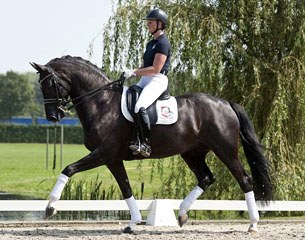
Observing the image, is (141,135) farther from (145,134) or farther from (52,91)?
(52,91)

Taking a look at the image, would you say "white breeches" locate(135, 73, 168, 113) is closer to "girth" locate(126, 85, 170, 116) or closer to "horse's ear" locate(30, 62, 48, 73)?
"girth" locate(126, 85, 170, 116)

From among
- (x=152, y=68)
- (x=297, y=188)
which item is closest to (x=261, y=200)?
(x=152, y=68)

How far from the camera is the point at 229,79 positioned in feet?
48.1

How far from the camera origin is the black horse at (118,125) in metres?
9.22

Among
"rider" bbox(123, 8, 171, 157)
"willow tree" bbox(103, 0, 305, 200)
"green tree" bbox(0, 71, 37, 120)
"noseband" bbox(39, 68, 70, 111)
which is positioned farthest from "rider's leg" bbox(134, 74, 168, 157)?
"green tree" bbox(0, 71, 37, 120)

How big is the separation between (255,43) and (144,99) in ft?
19.1

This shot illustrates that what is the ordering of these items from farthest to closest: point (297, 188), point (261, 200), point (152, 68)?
point (297, 188) < point (261, 200) < point (152, 68)

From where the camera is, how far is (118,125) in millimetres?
9289

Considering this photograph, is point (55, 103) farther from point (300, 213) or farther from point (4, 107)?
point (4, 107)

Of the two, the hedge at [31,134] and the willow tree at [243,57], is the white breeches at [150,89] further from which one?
the hedge at [31,134]

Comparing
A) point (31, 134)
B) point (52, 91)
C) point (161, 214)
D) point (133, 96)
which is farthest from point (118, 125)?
point (31, 134)

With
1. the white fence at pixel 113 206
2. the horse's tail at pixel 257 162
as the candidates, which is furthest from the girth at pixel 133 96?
the white fence at pixel 113 206

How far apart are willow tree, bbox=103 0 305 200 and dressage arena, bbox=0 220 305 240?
248 centimetres

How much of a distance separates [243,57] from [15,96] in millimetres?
93201
